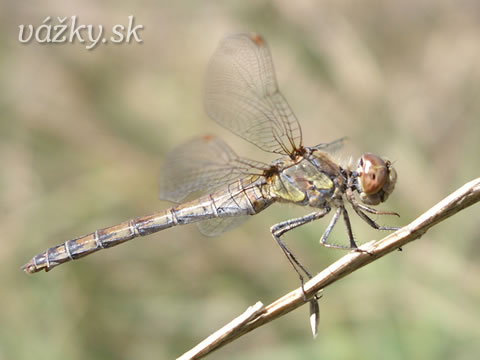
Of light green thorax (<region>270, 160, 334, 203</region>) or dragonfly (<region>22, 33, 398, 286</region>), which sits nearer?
light green thorax (<region>270, 160, 334, 203</region>)

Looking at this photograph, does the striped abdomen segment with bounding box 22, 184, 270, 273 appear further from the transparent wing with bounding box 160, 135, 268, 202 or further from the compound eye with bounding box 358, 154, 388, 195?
the compound eye with bounding box 358, 154, 388, 195

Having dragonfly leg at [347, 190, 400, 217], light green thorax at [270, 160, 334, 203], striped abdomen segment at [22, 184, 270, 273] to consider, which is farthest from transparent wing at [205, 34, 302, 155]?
dragonfly leg at [347, 190, 400, 217]

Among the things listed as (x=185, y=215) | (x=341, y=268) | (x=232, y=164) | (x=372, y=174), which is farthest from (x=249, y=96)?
(x=341, y=268)

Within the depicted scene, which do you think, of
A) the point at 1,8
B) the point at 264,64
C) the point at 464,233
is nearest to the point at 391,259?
the point at 464,233

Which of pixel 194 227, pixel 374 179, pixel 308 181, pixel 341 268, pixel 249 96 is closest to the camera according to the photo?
pixel 341 268

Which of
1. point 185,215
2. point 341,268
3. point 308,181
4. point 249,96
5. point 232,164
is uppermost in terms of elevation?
point 249,96

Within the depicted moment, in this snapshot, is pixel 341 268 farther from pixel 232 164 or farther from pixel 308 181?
pixel 232 164

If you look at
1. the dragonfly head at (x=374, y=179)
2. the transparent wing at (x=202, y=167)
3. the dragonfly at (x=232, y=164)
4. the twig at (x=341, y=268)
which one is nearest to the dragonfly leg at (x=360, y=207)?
the dragonfly head at (x=374, y=179)

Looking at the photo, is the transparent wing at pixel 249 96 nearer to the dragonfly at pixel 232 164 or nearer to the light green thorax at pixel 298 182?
the dragonfly at pixel 232 164
